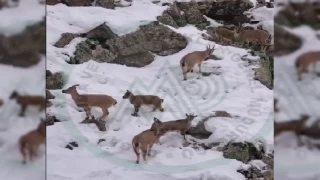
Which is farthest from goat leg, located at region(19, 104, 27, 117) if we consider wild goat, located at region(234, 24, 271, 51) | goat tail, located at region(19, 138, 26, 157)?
wild goat, located at region(234, 24, 271, 51)

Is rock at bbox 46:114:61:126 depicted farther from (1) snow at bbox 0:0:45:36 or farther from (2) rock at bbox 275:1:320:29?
(2) rock at bbox 275:1:320:29

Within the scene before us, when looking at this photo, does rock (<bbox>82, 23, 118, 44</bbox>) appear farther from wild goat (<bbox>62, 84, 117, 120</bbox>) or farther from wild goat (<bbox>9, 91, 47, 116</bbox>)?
wild goat (<bbox>9, 91, 47, 116</bbox>)

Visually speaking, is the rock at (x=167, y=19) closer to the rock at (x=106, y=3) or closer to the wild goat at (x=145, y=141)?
the rock at (x=106, y=3)

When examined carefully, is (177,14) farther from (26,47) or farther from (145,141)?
(26,47)

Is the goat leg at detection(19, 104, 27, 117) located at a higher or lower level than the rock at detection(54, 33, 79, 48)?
lower

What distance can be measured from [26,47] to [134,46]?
47 centimetres

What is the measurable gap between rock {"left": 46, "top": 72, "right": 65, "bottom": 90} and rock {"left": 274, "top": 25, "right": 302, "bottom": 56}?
0.93 metres

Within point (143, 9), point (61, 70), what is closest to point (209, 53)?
point (143, 9)

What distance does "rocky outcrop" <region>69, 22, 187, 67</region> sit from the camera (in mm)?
2234

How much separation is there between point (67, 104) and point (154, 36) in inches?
18.7

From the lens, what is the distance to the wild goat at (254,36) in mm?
2227

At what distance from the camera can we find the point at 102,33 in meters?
2.23

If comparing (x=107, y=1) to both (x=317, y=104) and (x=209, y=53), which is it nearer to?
(x=209, y=53)

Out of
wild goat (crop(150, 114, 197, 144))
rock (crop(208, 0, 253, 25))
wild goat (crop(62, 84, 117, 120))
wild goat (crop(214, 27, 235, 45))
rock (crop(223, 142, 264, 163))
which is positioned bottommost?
rock (crop(223, 142, 264, 163))
